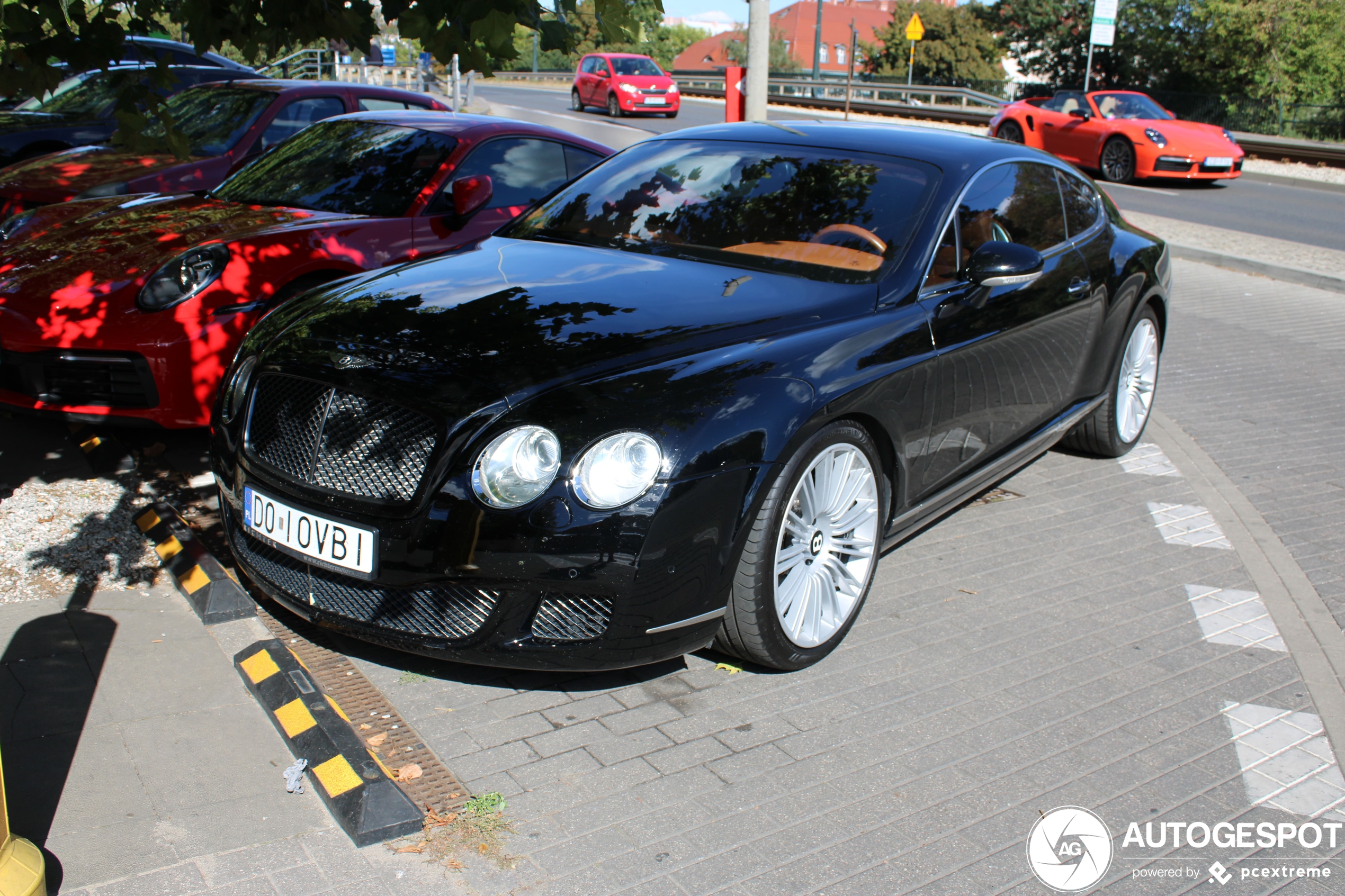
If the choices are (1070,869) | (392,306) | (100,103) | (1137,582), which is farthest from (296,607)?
(100,103)

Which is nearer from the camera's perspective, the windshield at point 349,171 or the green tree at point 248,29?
the green tree at point 248,29

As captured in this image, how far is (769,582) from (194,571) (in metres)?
2.08

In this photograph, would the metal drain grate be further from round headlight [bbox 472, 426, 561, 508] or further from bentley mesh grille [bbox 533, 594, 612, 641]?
round headlight [bbox 472, 426, 561, 508]

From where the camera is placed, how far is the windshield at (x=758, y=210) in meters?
3.94

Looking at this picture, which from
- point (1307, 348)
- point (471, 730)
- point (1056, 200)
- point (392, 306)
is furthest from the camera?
point (1307, 348)

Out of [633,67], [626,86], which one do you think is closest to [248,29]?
[626,86]

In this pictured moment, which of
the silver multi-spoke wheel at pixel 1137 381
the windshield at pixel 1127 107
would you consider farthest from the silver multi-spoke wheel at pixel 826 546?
the windshield at pixel 1127 107

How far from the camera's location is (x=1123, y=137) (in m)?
18.7

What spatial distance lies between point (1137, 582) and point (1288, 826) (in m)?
1.54

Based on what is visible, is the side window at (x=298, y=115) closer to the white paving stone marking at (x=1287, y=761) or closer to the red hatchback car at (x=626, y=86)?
the white paving stone marking at (x=1287, y=761)

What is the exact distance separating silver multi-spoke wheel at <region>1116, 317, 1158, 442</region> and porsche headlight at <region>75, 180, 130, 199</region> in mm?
6158

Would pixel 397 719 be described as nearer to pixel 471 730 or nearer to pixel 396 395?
pixel 471 730

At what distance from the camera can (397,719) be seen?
318 centimetres

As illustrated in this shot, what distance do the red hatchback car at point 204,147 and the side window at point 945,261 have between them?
4.81 meters
